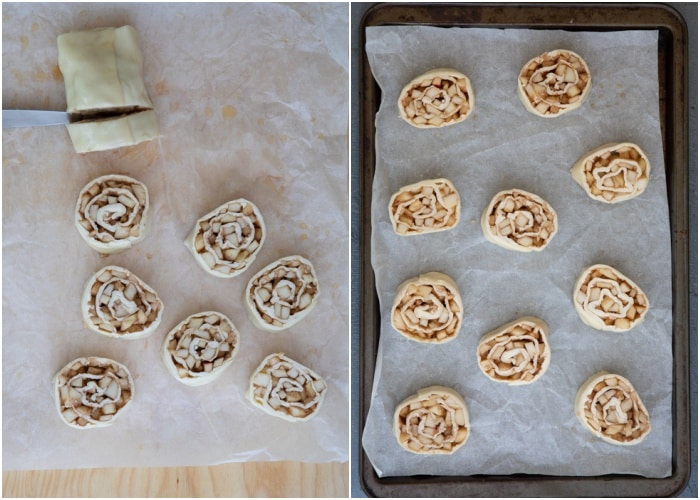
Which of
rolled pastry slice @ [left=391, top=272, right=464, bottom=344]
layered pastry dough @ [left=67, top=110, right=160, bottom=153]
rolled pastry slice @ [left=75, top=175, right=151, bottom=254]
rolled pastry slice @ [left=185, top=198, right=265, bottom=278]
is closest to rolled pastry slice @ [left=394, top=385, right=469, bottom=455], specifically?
rolled pastry slice @ [left=391, top=272, right=464, bottom=344]

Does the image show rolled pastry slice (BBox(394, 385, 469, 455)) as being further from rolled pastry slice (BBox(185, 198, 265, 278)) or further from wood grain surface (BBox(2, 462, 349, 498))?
rolled pastry slice (BBox(185, 198, 265, 278))

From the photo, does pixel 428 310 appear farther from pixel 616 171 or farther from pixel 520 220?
pixel 616 171

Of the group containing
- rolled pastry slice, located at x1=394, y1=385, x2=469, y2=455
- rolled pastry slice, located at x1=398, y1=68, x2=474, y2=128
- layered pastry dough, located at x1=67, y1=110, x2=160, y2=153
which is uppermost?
rolled pastry slice, located at x1=398, y1=68, x2=474, y2=128

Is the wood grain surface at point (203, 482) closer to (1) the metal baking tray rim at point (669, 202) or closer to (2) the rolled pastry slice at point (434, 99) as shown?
(1) the metal baking tray rim at point (669, 202)

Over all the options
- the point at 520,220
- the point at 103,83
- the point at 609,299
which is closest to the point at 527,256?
the point at 520,220

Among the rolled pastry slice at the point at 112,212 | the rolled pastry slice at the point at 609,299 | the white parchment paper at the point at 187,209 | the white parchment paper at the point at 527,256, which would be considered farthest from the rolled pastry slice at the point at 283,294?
the rolled pastry slice at the point at 609,299
